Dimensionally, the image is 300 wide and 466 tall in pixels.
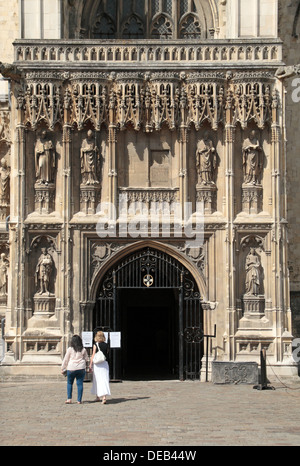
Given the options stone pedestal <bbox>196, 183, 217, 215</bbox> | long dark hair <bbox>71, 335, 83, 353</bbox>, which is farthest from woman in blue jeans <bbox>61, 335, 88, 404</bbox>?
stone pedestal <bbox>196, 183, 217, 215</bbox>

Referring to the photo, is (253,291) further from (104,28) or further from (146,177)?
(104,28)

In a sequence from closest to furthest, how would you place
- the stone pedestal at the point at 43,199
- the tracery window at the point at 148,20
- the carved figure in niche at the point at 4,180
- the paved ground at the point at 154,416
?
the paved ground at the point at 154,416 → the stone pedestal at the point at 43,199 → the carved figure in niche at the point at 4,180 → the tracery window at the point at 148,20

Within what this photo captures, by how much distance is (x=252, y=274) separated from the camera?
24969mm

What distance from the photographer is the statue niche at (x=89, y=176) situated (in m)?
25.2

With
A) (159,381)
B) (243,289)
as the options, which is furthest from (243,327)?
(159,381)

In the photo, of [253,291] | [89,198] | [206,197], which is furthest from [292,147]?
[89,198]

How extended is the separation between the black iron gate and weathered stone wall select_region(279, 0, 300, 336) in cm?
429

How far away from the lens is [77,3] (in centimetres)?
2800

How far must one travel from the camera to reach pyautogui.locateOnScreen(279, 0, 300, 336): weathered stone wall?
94.6 ft

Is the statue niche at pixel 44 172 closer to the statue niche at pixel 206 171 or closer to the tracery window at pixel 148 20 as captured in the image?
the statue niche at pixel 206 171

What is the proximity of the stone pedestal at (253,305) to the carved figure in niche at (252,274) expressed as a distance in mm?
128

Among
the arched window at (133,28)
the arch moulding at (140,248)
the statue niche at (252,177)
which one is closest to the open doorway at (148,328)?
the arch moulding at (140,248)

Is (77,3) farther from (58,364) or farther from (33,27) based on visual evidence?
(58,364)

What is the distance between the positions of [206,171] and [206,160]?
283mm
